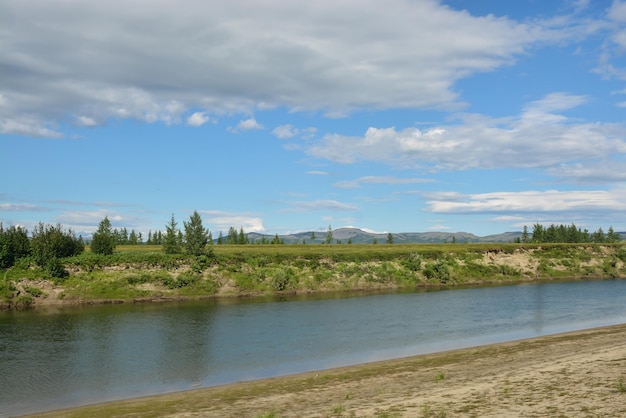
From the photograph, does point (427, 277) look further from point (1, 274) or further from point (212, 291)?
point (1, 274)

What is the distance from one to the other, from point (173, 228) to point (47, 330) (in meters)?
50.9

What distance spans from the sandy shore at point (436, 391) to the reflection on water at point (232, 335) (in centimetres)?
383

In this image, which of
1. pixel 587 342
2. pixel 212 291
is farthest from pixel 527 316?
pixel 212 291

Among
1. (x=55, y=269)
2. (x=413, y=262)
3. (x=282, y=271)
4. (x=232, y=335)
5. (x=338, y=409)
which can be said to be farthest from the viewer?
(x=413, y=262)

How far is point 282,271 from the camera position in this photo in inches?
3371

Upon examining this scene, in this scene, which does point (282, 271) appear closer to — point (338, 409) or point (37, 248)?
point (37, 248)

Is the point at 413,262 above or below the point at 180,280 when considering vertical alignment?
above

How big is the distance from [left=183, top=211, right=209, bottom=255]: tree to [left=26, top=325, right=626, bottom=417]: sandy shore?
57811 millimetres

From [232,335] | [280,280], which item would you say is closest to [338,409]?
[232,335]

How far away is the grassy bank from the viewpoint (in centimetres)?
7269

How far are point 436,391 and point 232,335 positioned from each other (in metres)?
25.9

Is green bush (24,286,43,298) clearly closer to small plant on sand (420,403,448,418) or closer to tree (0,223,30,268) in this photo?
tree (0,223,30,268)

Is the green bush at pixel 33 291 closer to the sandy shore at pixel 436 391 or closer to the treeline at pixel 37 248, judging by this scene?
the treeline at pixel 37 248

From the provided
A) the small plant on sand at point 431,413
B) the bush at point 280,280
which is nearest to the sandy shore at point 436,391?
the small plant on sand at point 431,413
